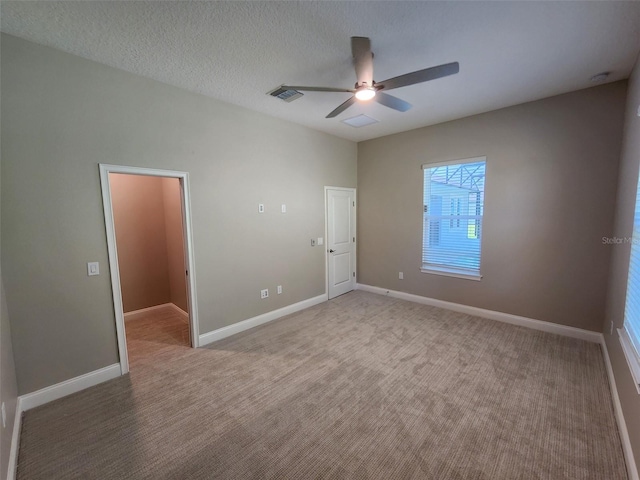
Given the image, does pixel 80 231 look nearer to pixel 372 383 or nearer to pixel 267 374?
pixel 267 374

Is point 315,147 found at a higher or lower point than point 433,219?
higher

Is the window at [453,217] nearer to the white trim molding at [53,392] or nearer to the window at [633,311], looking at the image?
the window at [633,311]

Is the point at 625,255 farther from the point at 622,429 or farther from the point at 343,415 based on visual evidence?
the point at 343,415

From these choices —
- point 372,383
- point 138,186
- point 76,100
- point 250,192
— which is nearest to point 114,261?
point 76,100

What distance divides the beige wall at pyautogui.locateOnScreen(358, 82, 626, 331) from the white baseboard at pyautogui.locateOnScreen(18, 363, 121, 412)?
4.31 meters

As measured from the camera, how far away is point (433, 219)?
4.40 m

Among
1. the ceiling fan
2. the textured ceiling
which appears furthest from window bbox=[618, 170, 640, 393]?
the ceiling fan

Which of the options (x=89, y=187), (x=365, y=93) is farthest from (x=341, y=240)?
(x=89, y=187)

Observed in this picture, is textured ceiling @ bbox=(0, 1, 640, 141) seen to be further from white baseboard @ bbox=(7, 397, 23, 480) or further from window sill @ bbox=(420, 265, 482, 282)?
white baseboard @ bbox=(7, 397, 23, 480)

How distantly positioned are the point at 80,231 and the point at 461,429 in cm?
353

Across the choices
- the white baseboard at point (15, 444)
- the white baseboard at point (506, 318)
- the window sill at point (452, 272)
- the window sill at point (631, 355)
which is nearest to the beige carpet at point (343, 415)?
the white baseboard at point (15, 444)

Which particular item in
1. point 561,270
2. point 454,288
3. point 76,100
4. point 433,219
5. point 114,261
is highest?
point 76,100

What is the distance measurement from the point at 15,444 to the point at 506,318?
Result: 16.7 feet

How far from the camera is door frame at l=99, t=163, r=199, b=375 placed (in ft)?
8.20
